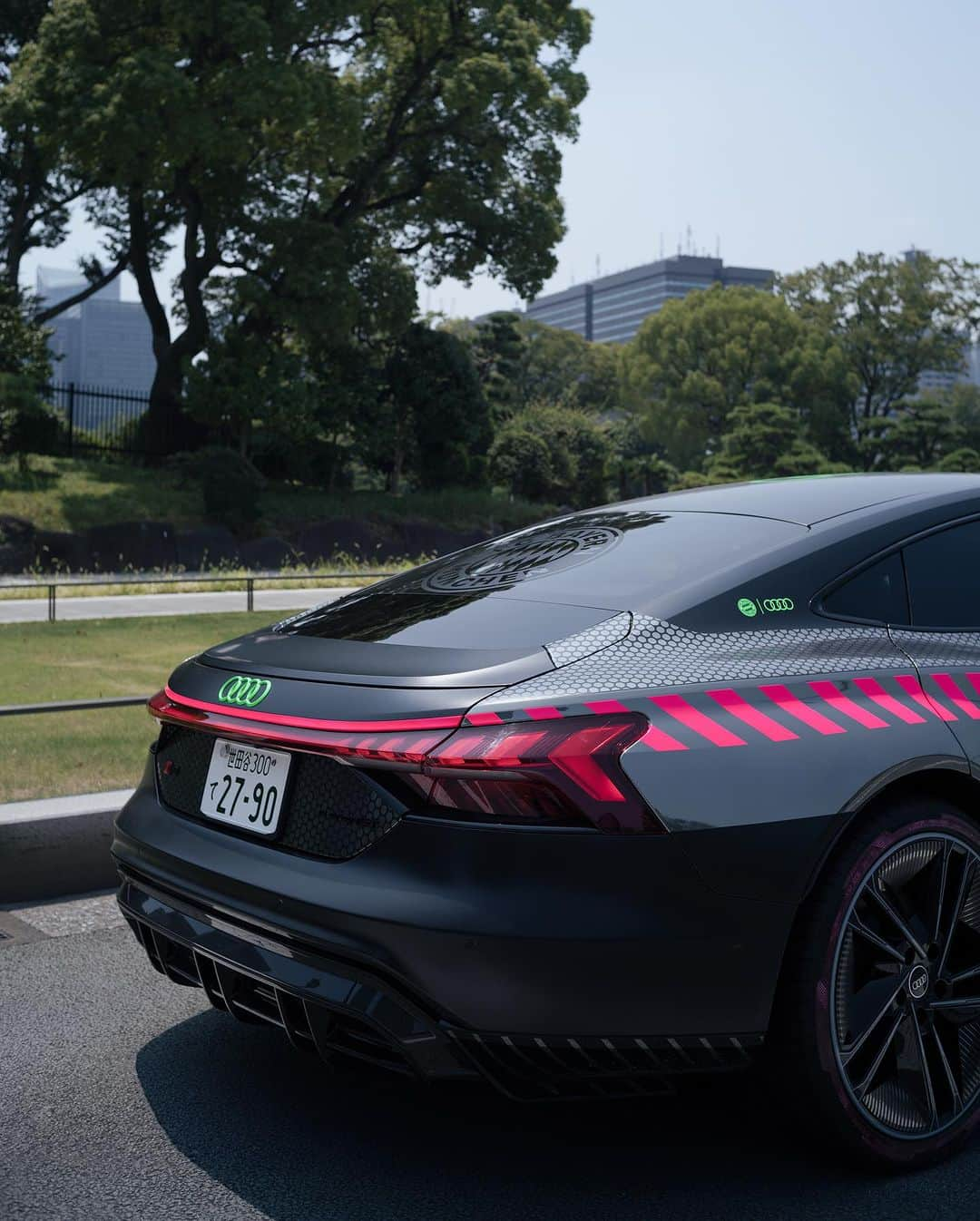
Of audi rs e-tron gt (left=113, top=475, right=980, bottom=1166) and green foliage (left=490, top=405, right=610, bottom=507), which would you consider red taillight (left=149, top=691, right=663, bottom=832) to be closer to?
audi rs e-tron gt (left=113, top=475, right=980, bottom=1166)

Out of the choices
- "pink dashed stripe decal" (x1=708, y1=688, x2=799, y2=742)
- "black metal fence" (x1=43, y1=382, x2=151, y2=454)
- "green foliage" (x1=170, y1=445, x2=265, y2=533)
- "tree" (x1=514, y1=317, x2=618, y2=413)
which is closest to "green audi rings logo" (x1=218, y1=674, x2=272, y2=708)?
"pink dashed stripe decal" (x1=708, y1=688, x2=799, y2=742)

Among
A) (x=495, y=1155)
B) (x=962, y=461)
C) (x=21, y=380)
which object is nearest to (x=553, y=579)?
(x=495, y=1155)

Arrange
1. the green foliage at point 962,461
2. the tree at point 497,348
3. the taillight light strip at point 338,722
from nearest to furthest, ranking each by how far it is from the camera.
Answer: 1. the taillight light strip at point 338,722
2. the green foliage at point 962,461
3. the tree at point 497,348

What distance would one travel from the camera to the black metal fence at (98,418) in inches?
1192

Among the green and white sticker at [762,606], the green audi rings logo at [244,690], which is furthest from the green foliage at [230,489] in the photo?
the green and white sticker at [762,606]

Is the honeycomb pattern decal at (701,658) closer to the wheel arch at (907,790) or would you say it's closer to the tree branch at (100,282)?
the wheel arch at (907,790)

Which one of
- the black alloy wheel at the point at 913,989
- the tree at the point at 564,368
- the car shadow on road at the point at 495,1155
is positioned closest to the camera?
the car shadow on road at the point at 495,1155

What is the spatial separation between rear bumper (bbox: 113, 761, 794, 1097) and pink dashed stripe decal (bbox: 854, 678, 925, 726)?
0.52m

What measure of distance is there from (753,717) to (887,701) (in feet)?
1.23

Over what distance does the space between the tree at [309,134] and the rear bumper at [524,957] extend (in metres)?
26.1

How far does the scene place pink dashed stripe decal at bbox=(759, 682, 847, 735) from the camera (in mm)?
2812

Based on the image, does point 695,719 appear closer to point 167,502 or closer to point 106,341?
point 167,502

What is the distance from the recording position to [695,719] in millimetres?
2703

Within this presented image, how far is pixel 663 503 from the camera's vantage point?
12.8ft
